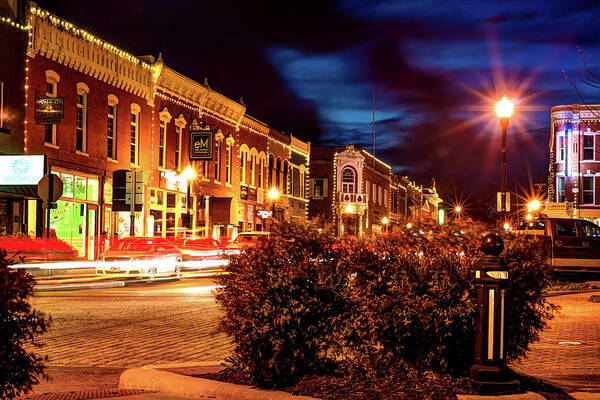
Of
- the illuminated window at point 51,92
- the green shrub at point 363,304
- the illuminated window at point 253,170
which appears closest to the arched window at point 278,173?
the illuminated window at point 253,170

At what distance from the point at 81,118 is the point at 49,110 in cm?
397

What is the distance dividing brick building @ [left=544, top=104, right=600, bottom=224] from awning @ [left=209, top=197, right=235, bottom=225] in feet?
86.3

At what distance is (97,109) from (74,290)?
12.7m

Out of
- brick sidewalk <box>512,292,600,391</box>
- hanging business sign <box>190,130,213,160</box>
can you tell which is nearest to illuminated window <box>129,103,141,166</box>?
hanging business sign <box>190,130,213,160</box>

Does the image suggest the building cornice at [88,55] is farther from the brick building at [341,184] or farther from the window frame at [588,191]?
the window frame at [588,191]

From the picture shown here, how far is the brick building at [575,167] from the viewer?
55.1 meters

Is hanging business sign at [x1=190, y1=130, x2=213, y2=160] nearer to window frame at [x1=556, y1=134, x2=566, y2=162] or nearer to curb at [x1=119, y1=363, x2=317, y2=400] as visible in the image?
curb at [x1=119, y1=363, x2=317, y2=400]

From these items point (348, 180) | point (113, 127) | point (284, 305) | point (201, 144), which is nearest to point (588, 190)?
point (348, 180)

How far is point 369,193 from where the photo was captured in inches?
2761

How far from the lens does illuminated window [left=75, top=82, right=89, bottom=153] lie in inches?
1168

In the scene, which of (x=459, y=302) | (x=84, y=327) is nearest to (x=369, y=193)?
(x=84, y=327)

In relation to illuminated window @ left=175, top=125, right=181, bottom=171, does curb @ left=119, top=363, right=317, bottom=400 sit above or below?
below

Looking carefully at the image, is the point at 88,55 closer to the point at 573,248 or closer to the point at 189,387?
the point at 573,248

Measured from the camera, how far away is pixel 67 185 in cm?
2875
